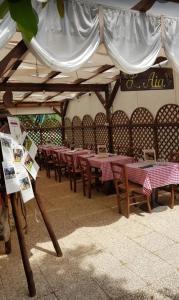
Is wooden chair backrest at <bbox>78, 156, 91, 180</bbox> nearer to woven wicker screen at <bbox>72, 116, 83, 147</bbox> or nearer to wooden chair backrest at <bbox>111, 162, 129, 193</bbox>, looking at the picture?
wooden chair backrest at <bbox>111, 162, 129, 193</bbox>

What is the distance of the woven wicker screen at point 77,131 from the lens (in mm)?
10158

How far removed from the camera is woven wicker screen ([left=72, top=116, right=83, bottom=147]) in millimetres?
10158

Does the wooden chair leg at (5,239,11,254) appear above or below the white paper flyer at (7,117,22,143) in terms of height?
below

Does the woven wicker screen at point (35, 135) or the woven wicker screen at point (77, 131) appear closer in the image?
the woven wicker screen at point (77, 131)

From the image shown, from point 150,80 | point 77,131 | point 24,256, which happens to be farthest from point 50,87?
point 24,256

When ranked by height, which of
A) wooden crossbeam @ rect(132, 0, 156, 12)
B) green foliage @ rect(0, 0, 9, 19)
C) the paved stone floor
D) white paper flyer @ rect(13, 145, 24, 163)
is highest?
wooden crossbeam @ rect(132, 0, 156, 12)

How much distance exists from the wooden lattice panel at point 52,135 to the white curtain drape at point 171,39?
8.68 m

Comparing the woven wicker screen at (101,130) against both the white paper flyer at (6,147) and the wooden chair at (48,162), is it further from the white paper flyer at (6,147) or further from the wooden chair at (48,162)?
the white paper flyer at (6,147)

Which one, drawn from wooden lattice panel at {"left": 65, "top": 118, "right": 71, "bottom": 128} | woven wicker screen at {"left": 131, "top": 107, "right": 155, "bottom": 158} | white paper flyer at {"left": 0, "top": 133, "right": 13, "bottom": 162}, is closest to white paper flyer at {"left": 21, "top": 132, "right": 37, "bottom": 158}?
white paper flyer at {"left": 0, "top": 133, "right": 13, "bottom": 162}

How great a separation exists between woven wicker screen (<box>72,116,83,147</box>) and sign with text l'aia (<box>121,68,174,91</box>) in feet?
21.5

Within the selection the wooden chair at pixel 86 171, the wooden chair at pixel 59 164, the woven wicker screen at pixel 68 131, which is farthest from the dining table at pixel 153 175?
the woven wicker screen at pixel 68 131

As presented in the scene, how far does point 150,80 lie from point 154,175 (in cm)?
132

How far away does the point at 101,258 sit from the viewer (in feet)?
9.27

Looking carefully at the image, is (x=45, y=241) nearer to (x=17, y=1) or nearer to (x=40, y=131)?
(x=17, y=1)
